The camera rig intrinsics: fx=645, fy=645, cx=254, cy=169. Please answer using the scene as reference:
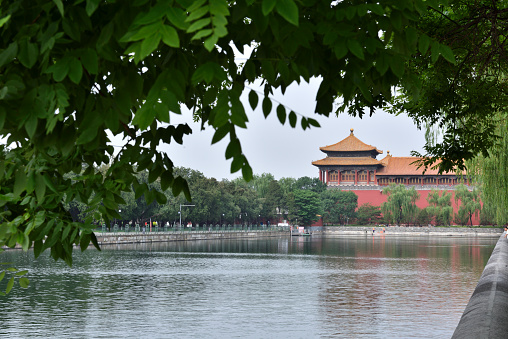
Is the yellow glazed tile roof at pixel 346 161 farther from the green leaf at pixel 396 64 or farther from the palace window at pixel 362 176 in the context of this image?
the green leaf at pixel 396 64

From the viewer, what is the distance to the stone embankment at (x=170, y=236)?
44.8 m

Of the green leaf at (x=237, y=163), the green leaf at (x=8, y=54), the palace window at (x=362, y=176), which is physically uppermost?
the palace window at (x=362, y=176)

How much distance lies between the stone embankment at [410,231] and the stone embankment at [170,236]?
856 cm

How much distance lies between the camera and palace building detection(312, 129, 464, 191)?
261ft

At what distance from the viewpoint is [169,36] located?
1741 mm

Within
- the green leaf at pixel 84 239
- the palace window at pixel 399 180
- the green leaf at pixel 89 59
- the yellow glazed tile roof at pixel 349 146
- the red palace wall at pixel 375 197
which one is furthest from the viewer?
the yellow glazed tile roof at pixel 349 146

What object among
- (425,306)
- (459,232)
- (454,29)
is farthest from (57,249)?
(459,232)

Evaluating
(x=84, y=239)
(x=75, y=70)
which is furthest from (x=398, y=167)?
(x=75, y=70)

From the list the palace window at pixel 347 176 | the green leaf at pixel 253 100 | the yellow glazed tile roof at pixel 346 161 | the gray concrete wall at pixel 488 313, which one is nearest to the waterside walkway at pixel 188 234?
the yellow glazed tile roof at pixel 346 161

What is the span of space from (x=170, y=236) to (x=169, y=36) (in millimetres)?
52968

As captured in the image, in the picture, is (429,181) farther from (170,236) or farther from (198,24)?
(198,24)

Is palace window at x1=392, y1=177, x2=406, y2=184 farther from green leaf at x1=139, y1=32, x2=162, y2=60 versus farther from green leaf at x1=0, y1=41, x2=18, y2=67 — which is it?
green leaf at x1=139, y1=32, x2=162, y2=60

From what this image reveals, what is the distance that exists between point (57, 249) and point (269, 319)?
11868mm

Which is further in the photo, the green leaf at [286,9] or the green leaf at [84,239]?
the green leaf at [84,239]
